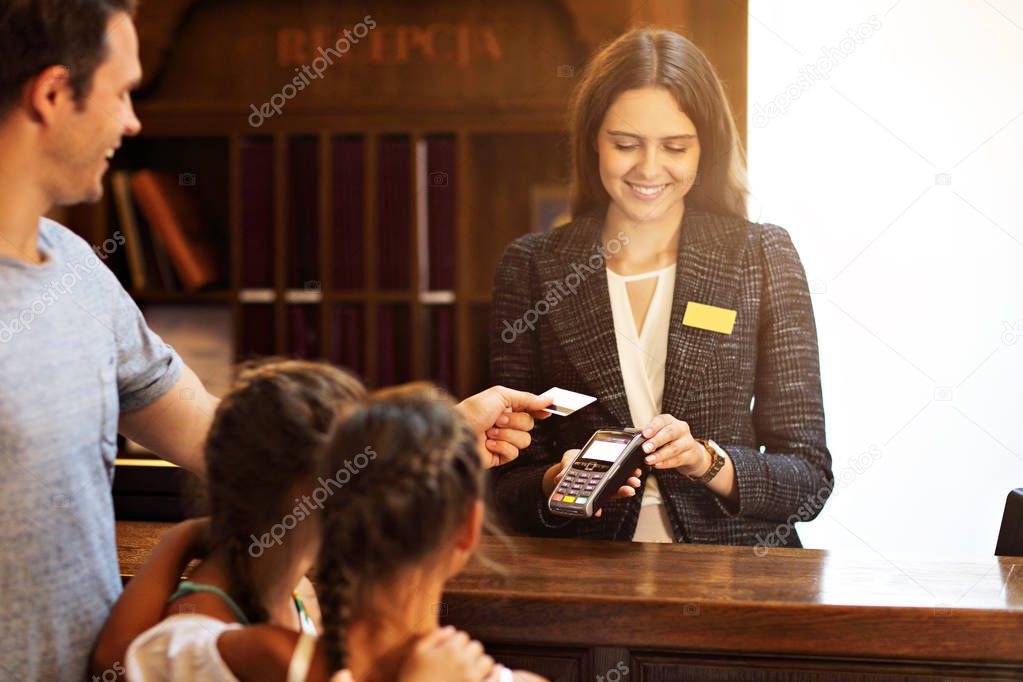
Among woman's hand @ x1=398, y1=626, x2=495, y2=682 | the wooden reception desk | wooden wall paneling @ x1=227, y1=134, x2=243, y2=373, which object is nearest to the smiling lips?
the wooden reception desk

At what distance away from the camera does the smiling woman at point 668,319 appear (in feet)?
6.35

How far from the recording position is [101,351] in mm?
1208

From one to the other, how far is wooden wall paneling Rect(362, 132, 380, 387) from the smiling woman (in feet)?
3.65

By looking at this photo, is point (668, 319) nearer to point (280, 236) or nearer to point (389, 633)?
point (389, 633)

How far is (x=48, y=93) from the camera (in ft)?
3.70

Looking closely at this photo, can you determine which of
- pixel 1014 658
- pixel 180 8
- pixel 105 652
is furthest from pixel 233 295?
pixel 1014 658

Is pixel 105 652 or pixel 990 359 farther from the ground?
pixel 990 359

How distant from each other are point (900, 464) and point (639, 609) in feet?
5.47

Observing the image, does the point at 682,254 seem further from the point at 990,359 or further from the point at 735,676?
the point at 990,359

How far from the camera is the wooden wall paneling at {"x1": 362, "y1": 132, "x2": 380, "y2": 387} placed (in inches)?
122

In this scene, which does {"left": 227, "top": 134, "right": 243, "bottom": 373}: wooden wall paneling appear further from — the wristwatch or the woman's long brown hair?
the wristwatch

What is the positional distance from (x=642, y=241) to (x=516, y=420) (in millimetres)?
506

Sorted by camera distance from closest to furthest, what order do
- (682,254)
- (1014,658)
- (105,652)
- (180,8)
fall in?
(105,652) < (1014,658) < (682,254) < (180,8)

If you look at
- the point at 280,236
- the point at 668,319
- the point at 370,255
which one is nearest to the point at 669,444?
the point at 668,319
